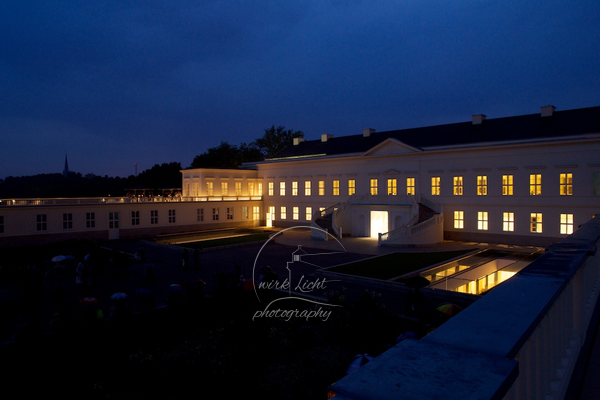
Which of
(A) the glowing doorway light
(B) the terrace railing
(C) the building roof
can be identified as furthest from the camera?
(A) the glowing doorway light

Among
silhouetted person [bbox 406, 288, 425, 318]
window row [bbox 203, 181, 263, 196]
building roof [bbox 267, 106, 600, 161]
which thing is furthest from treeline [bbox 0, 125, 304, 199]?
silhouetted person [bbox 406, 288, 425, 318]

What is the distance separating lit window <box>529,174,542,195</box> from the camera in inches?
1264

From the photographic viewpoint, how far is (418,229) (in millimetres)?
32219

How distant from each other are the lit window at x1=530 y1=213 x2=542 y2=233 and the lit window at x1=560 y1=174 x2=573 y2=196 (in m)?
2.43

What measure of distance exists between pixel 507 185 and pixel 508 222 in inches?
123

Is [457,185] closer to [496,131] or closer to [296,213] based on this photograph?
[496,131]

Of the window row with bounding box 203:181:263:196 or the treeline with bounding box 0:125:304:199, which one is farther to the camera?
the treeline with bounding box 0:125:304:199

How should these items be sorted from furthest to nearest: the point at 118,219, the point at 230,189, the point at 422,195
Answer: the point at 230,189, the point at 118,219, the point at 422,195

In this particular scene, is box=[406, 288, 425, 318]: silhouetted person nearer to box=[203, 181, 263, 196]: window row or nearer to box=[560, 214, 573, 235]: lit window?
box=[560, 214, 573, 235]: lit window

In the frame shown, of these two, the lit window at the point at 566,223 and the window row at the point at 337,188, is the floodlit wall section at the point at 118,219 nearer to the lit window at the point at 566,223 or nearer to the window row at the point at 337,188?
the window row at the point at 337,188

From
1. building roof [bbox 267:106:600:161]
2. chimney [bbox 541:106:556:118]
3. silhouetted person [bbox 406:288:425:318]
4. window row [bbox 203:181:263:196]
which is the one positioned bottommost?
silhouetted person [bbox 406:288:425:318]

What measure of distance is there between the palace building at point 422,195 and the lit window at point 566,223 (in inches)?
2.6

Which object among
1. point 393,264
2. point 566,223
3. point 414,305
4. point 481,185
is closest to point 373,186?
point 481,185

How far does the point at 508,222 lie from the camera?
3356 centimetres
